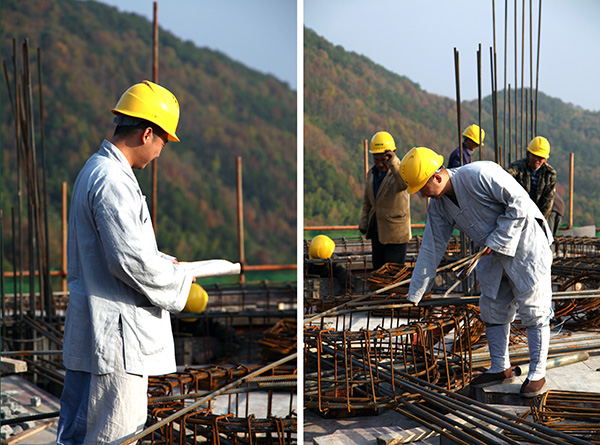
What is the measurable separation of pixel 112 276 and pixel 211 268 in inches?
15.7

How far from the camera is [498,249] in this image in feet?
12.3

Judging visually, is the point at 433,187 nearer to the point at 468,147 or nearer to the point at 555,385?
the point at 555,385

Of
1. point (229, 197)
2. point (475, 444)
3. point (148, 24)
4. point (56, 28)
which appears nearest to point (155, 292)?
point (475, 444)

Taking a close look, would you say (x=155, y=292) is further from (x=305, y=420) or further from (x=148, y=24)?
(x=148, y=24)

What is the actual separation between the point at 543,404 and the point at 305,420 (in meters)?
1.47

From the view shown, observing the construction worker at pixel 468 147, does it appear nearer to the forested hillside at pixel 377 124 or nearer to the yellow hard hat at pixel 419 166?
the yellow hard hat at pixel 419 166

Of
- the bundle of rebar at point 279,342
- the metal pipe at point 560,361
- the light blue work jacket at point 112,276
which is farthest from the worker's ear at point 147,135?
the bundle of rebar at point 279,342

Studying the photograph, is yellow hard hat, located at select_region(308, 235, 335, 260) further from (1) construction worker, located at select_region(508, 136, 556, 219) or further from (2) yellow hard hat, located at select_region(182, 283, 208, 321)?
(1) construction worker, located at select_region(508, 136, 556, 219)

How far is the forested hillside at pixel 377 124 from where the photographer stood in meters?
22.5

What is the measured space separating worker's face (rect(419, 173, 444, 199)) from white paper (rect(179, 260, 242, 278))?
1.69 m

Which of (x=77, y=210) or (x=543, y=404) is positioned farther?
(x=543, y=404)

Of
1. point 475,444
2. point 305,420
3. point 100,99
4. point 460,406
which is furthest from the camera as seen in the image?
point 100,99

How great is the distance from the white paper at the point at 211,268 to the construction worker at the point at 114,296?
0.06 m

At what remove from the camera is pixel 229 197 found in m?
33.1
